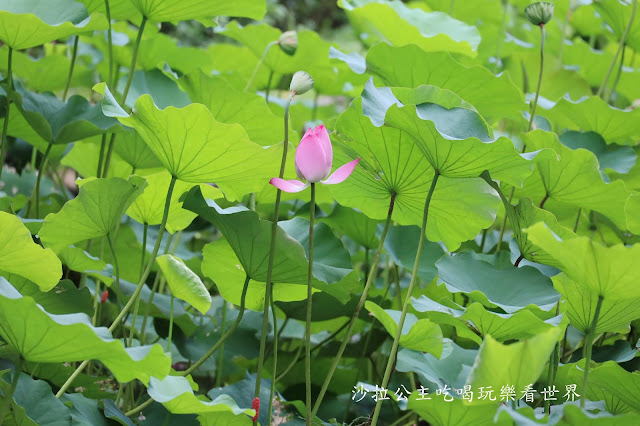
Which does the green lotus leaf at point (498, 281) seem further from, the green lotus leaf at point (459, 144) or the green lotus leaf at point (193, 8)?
the green lotus leaf at point (193, 8)

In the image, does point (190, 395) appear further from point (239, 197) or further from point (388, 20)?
point (388, 20)

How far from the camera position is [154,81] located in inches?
51.3

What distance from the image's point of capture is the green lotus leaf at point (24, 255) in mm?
782

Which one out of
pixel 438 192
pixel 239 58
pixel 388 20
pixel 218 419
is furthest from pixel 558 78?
pixel 218 419

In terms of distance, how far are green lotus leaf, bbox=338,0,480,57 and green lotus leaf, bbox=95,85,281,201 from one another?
0.53m

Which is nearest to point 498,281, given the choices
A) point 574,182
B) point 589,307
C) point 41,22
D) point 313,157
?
point 589,307

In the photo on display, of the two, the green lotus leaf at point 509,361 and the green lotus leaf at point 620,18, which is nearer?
the green lotus leaf at point 509,361

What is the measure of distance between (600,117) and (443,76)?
0.33m

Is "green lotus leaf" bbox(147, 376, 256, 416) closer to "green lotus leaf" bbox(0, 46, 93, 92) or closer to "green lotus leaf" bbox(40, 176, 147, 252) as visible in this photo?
"green lotus leaf" bbox(40, 176, 147, 252)

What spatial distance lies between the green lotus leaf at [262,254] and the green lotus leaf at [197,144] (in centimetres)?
4

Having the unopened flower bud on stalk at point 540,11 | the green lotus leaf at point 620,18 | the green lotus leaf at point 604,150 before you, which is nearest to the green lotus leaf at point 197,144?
the unopened flower bud on stalk at point 540,11

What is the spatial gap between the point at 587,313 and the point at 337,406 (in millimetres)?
457

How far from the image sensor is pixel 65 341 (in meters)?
0.67

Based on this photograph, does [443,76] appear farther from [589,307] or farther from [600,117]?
[589,307]
